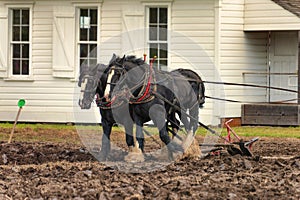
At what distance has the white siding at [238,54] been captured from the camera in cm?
2320

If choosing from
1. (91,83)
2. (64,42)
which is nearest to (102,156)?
(91,83)

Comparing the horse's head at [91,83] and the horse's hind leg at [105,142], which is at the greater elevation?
the horse's head at [91,83]

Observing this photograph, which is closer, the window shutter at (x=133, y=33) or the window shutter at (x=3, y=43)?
the window shutter at (x=133, y=33)

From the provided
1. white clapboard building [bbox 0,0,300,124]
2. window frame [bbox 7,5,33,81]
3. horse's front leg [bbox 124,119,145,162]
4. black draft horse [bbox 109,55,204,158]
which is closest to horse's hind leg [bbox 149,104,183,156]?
black draft horse [bbox 109,55,204,158]

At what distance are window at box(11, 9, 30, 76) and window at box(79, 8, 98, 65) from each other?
1.53 meters

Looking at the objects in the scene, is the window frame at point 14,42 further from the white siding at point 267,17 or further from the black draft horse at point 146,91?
the black draft horse at point 146,91

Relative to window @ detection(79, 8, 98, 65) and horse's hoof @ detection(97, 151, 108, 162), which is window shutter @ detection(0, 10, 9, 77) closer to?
window @ detection(79, 8, 98, 65)

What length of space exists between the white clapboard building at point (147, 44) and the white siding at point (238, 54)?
26 mm

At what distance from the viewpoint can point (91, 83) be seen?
13.8m

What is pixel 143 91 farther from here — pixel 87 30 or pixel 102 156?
pixel 87 30

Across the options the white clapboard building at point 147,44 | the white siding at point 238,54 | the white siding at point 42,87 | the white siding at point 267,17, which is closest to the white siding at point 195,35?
the white clapboard building at point 147,44

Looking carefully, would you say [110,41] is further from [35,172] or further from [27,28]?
[35,172]

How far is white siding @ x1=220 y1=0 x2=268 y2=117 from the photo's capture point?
23.2 meters

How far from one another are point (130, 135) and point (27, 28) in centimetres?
1109
